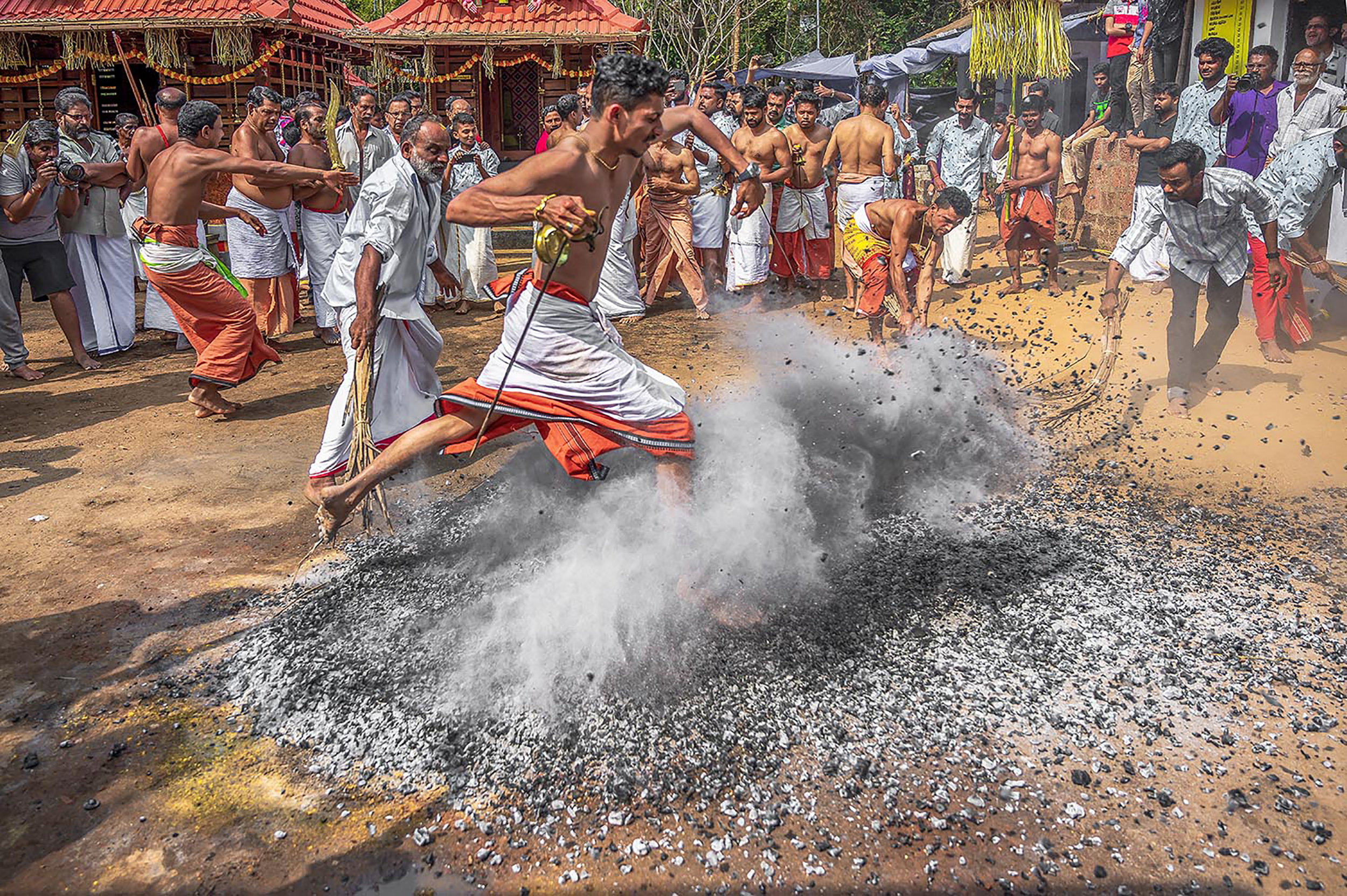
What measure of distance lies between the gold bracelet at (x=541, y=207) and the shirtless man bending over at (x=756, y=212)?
5.63m

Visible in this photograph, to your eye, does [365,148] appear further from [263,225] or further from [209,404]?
[209,404]

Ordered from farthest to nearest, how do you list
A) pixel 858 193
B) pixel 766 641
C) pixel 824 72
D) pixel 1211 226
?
1. pixel 824 72
2. pixel 858 193
3. pixel 1211 226
4. pixel 766 641

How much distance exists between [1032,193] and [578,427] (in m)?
6.93

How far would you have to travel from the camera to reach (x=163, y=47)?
1448 cm

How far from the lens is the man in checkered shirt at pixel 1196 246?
19.2ft

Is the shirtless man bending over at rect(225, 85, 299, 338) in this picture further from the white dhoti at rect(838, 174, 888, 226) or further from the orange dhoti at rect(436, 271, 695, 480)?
the white dhoti at rect(838, 174, 888, 226)

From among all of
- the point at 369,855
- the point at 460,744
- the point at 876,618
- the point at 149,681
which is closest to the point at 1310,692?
the point at 876,618

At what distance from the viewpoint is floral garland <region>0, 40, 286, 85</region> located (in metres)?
14.6

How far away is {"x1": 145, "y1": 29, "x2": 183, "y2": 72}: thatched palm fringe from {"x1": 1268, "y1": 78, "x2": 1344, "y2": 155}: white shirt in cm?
1371

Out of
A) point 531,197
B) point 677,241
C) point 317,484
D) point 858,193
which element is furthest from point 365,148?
point 531,197

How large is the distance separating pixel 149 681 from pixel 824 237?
25.7ft

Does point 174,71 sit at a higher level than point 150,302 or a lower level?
higher

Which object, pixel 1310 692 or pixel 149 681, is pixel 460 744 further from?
pixel 1310 692

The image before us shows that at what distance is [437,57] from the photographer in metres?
16.1
